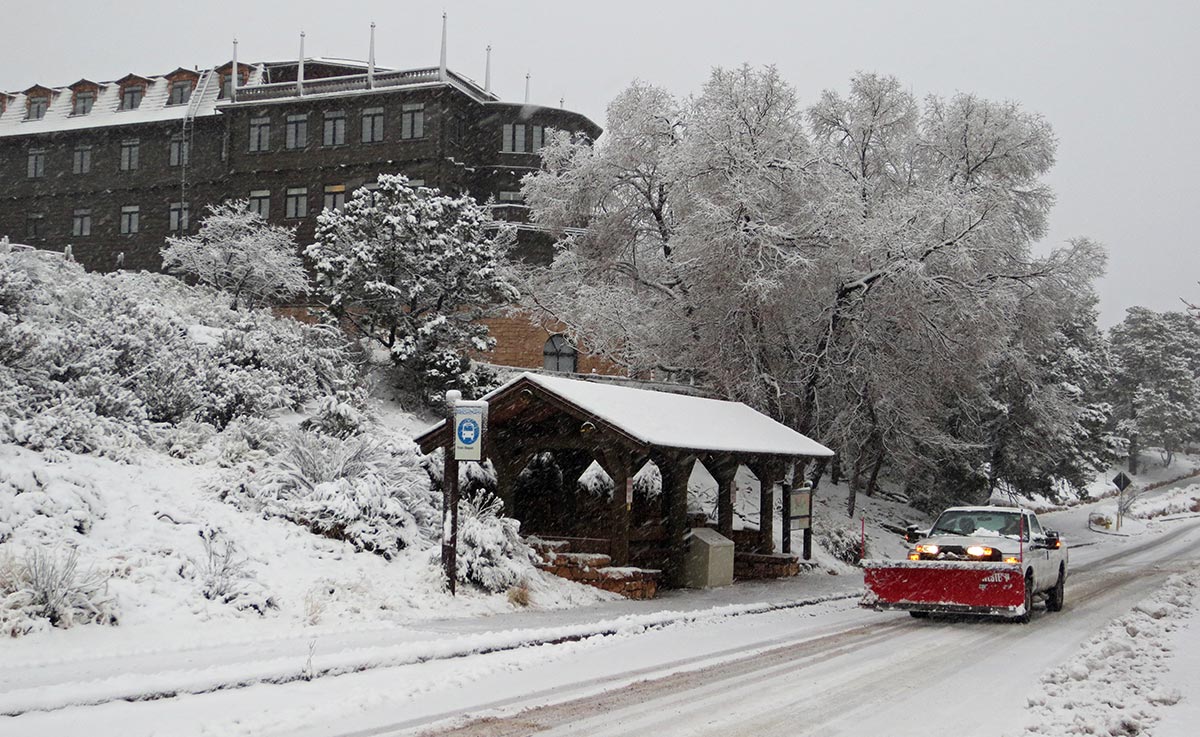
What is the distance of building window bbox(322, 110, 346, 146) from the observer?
49219 millimetres

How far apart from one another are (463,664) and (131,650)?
340cm

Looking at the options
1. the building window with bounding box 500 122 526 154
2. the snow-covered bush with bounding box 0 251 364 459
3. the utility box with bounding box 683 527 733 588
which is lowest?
the utility box with bounding box 683 527 733 588

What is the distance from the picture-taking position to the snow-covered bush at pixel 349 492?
16.2m

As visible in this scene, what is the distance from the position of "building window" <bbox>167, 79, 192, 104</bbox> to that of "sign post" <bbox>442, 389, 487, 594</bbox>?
48.0 metres

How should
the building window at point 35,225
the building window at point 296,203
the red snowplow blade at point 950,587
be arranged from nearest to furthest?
the red snowplow blade at point 950,587, the building window at point 296,203, the building window at point 35,225

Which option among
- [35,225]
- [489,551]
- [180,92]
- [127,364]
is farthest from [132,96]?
[489,551]

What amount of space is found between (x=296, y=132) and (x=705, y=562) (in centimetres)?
3758

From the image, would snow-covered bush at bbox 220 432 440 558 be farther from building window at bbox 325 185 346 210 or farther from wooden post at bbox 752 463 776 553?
building window at bbox 325 185 346 210

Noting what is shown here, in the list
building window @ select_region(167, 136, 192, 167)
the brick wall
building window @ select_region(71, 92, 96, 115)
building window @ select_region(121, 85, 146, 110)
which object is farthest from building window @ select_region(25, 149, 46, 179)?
the brick wall

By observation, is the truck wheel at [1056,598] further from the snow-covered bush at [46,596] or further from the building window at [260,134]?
the building window at [260,134]

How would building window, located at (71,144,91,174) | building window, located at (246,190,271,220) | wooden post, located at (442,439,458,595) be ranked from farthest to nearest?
1. building window, located at (71,144,91,174)
2. building window, located at (246,190,271,220)
3. wooden post, located at (442,439,458,595)

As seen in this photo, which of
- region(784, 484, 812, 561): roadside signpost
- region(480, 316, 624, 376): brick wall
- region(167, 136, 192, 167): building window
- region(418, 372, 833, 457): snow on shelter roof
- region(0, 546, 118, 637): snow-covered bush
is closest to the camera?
region(0, 546, 118, 637): snow-covered bush

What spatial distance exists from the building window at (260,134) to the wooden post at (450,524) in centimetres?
3920

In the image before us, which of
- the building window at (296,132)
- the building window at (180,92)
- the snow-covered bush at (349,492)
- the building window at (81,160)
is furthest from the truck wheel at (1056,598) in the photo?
the building window at (81,160)
